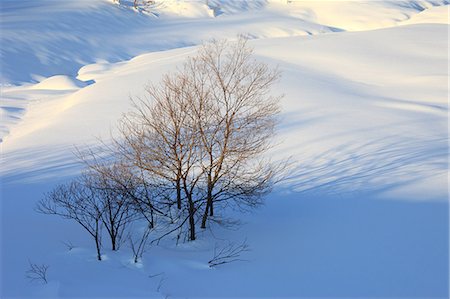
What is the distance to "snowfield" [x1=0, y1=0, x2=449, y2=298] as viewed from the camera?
8141 mm

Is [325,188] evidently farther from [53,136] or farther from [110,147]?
[53,136]

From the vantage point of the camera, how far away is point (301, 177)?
12.9m

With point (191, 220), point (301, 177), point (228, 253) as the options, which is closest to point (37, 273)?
point (191, 220)

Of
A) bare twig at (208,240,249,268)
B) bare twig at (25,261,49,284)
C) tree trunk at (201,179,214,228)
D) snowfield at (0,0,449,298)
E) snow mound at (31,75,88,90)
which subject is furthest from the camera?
snow mound at (31,75,88,90)

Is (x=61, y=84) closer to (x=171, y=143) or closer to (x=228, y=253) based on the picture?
(x=171, y=143)

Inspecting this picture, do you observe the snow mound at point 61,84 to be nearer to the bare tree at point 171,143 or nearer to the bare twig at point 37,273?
the bare tree at point 171,143

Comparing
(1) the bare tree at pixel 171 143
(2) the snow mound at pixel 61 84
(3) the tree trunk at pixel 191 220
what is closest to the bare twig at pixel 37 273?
(1) the bare tree at pixel 171 143

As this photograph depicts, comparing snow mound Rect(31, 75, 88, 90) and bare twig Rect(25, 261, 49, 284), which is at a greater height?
snow mound Rect(31, 75, 88, 90)

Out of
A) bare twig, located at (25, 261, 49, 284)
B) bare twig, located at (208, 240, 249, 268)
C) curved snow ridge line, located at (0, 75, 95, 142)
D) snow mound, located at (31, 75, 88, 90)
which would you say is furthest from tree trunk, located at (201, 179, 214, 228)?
snow mound, located at (31, 75, 88, 90)

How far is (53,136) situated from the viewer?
16797 mm

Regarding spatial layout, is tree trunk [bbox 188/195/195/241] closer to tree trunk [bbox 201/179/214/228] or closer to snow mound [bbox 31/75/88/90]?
tree trunk [bbox 201/179/214/228]

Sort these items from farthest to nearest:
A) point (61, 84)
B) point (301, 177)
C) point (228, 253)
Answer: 1. point (61, 84)
2. point (301, 177)
3. point (228, 253)

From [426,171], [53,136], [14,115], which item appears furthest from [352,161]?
[14,115]

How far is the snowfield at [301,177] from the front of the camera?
26.7 feet
